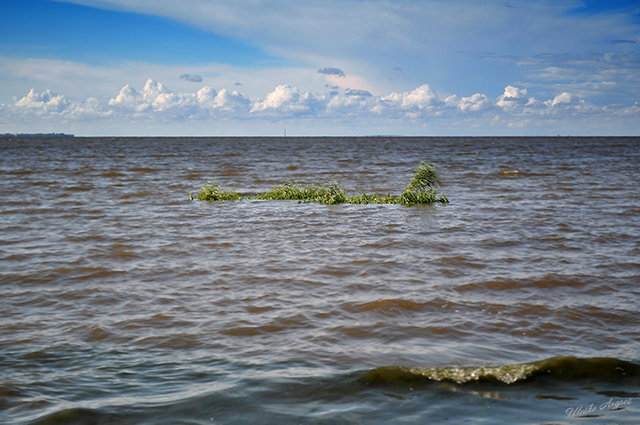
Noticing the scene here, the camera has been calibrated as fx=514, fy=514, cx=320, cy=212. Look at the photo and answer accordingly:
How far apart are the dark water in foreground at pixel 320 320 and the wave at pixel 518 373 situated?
0.02m

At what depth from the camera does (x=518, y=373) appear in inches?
227

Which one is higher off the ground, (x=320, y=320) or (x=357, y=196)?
(x=357, y=196)

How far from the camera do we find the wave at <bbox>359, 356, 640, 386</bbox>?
563 centimetres

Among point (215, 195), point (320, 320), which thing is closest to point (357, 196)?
point (215, 195)

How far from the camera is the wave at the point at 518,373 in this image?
5.63 m

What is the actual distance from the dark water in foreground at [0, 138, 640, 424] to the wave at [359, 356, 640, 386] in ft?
0.08

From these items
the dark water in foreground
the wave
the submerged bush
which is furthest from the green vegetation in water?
the wave

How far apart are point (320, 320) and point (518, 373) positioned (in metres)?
2.91

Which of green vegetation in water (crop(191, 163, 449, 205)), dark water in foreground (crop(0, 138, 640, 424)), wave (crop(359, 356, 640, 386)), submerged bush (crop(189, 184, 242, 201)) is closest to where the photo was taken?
dark water in foreground (crop(0, 138, 640, 424))

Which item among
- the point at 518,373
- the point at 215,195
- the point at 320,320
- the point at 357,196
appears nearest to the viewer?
the point at 518,373

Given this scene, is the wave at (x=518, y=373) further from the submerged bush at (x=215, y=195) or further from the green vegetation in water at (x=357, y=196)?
the submerged bush at (x=215, y=195)

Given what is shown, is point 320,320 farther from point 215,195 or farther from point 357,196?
point 215,195

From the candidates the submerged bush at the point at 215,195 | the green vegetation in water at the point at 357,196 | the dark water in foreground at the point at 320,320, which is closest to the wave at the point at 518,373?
the dark water in foreground at the point at 320,320

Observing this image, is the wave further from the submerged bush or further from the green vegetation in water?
the submerged bush
